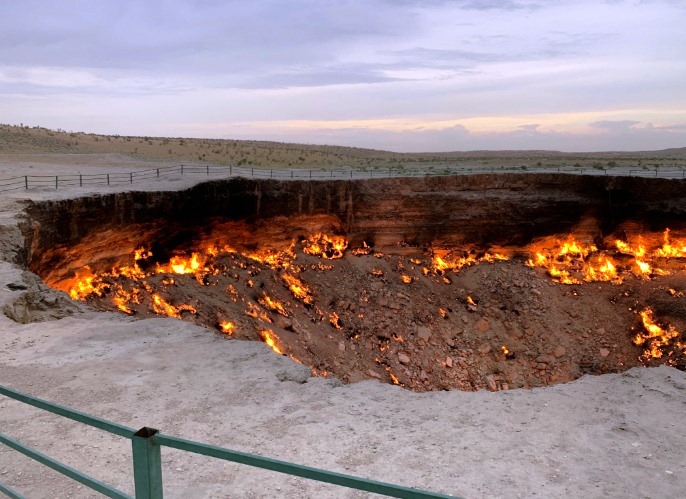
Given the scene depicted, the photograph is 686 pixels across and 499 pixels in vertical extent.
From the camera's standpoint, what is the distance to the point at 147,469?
2.65 meters

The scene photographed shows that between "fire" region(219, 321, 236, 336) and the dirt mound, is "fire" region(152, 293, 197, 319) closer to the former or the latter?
the dirt mound

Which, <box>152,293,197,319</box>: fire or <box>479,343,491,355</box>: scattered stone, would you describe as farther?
<box>479,343,491,355</box>: scattered stone

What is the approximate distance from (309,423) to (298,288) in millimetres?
15734

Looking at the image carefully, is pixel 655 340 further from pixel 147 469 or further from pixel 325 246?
pixel 147 469

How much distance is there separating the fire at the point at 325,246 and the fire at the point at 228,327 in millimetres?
7572

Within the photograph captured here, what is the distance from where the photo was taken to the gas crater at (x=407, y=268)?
17.4 metres

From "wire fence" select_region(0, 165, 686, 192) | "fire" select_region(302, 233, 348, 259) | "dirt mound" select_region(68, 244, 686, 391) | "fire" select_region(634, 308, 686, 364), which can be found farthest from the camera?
"fire" select_region(302, 233, 348, 259)

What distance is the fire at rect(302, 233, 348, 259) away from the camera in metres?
24.5

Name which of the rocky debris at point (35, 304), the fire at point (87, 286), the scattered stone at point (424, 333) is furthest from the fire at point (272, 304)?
the rocky debris at point (35, 304)

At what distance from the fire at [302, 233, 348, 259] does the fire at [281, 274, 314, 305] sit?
2302 millimetres

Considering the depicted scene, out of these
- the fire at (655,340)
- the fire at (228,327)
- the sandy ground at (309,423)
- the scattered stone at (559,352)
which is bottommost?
the scattered stone at (559,352)

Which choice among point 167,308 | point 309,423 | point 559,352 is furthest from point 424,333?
point 309,423

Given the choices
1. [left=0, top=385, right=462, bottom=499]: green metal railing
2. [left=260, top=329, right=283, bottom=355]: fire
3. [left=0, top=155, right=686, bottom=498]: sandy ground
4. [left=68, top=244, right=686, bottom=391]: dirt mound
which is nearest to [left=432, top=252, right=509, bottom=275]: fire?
[left=68, top=244, right=686, bottom=391]: dirt mound

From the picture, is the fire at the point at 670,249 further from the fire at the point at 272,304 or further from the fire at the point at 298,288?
the fire at the point at 272,304
